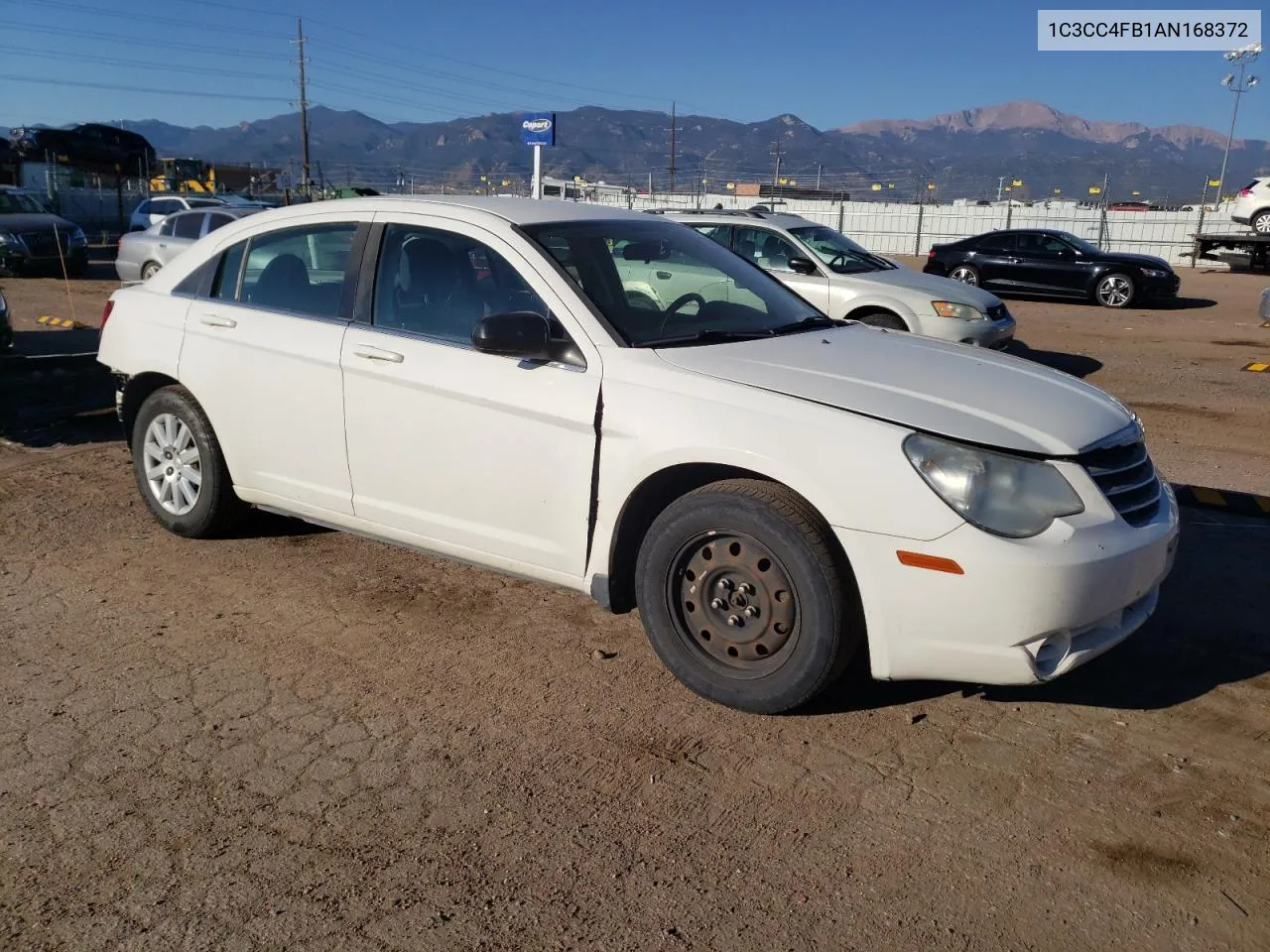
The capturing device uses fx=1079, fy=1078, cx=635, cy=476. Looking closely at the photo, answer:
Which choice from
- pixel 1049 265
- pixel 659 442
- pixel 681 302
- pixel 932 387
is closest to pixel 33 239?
pixel 1049 265

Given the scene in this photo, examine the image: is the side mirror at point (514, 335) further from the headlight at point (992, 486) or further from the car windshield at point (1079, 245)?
the car windshield at point (1079, 245)

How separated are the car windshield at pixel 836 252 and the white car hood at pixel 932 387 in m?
7.25

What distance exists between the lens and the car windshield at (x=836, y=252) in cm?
1152

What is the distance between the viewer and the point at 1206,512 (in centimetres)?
620

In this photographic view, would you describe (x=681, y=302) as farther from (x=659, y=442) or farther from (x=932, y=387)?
(x=932, y=387)

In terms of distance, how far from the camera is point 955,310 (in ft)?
36.0

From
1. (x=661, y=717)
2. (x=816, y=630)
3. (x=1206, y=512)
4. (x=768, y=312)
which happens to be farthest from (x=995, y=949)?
(x=1206, y=512)

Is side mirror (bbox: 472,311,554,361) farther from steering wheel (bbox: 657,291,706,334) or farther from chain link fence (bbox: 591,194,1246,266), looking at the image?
chain link fence (bbox: 591,194,1246,266)

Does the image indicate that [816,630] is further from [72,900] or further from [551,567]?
[72,900]

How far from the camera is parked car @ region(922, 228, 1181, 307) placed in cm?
1906

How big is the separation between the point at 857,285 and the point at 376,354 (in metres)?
7.61

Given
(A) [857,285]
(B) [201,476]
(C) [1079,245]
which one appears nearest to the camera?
(B) [201,476]

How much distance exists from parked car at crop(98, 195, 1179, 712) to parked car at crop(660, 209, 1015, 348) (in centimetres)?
621

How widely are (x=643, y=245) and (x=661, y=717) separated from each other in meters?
2.15
